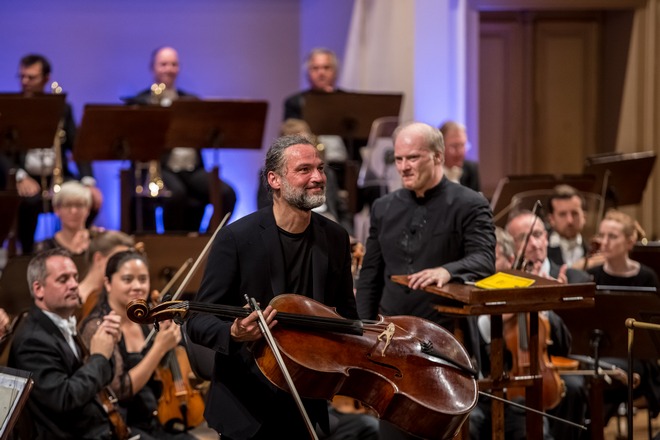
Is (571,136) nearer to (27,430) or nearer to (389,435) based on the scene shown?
(389,435)

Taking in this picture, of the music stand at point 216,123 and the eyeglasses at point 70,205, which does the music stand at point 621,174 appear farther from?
the eyeglasses at point 70,205

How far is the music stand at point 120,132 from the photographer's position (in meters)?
6.63

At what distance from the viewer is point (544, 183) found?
6754mm

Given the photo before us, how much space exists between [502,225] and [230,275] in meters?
3.77

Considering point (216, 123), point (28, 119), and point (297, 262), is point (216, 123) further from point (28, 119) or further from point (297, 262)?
point (297, 262)

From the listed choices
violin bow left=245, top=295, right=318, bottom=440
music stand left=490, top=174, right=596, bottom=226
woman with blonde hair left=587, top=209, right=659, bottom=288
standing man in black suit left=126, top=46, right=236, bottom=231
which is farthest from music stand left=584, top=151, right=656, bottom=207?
violin bow left=245, top=295, right=318, bottom=440

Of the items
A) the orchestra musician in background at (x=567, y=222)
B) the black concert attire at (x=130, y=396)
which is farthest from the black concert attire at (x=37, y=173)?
the orchestra musician in background at (x=567, y=222)

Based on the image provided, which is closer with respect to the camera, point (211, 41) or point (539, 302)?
point (539, 302)

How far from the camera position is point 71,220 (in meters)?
6.54

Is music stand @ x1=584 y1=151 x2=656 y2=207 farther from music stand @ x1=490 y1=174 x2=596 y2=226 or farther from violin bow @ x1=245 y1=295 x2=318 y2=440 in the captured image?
violin bow @ x1=245 y1=295 x2=318 y2=440

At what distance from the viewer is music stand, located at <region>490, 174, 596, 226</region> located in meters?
6.56

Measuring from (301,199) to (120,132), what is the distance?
3.66 m

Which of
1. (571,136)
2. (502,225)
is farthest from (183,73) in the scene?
(502,225)

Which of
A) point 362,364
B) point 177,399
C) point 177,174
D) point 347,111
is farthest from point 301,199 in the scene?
point 177,174
